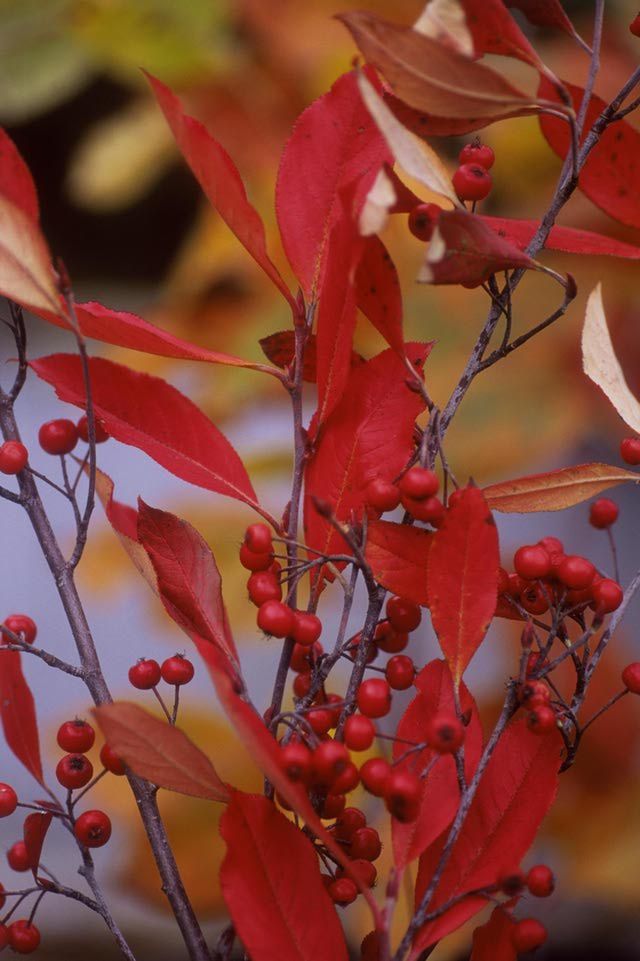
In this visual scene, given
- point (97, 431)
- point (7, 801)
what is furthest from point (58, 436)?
point (7, 801)

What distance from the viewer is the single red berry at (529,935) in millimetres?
283

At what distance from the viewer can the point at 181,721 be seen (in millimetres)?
701

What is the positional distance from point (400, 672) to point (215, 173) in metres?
0.16

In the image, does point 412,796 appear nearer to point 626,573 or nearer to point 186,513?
point 186,513

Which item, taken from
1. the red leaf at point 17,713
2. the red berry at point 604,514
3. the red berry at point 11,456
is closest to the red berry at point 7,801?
the red leaf at point 17,713

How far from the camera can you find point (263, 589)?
11.8 inches

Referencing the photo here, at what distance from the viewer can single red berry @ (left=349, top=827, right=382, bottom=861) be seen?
0.31 metres

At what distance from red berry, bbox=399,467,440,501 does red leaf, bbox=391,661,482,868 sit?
61mm

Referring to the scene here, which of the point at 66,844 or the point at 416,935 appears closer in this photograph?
the point at 416,935

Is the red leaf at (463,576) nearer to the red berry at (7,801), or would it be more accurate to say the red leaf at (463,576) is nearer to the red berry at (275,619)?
the red berry at (275,619)

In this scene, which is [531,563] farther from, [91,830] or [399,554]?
[91,830]

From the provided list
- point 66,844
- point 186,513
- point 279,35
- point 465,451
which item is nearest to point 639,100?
point 465,451

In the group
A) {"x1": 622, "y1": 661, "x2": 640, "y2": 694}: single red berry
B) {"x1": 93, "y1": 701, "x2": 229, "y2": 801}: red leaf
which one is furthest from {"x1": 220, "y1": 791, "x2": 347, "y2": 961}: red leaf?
{"x1": 622, "y1": 661, "x2": 640, "y2": 694}: single red berry

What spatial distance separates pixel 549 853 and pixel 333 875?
0.44 meters
